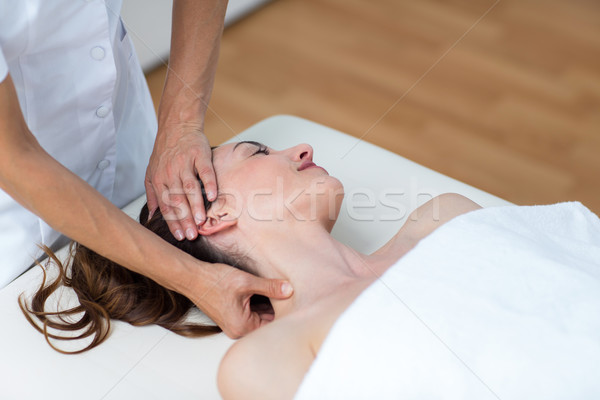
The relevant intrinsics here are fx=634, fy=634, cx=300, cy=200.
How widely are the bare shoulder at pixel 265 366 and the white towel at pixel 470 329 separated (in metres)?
0.04

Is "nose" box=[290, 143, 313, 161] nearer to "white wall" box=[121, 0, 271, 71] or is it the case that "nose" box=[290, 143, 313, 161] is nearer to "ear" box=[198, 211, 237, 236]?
"ear" box=[198, 211, 237, 236]

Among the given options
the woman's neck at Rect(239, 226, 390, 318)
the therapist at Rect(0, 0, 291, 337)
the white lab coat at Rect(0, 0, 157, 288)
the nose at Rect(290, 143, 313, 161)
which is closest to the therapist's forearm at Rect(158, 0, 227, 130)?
the therapist at Rect(0, 0, 291, 337)

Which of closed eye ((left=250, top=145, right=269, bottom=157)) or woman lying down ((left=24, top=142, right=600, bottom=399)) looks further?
closed eye ((left=250, top=145, right=269, bottom=157))

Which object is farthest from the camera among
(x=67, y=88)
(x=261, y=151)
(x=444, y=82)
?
(x=444, y=82)

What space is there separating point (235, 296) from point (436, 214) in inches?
18.0

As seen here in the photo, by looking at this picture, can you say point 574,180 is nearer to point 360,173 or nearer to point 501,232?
point 360,173

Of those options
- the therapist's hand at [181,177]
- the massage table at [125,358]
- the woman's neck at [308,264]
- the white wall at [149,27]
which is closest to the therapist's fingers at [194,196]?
the therapist's hand at [181,177]

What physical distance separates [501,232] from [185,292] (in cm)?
57

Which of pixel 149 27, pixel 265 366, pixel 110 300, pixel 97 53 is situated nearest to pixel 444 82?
pixel 149 27

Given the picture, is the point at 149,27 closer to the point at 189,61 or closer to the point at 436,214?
the point at 189,61

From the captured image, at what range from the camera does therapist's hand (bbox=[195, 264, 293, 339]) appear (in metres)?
1.08

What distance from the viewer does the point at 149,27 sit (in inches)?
102

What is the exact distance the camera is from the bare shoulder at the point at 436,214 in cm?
127

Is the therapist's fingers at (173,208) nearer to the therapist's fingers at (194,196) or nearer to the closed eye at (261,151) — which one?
the therapist's fingers at (194,196)
